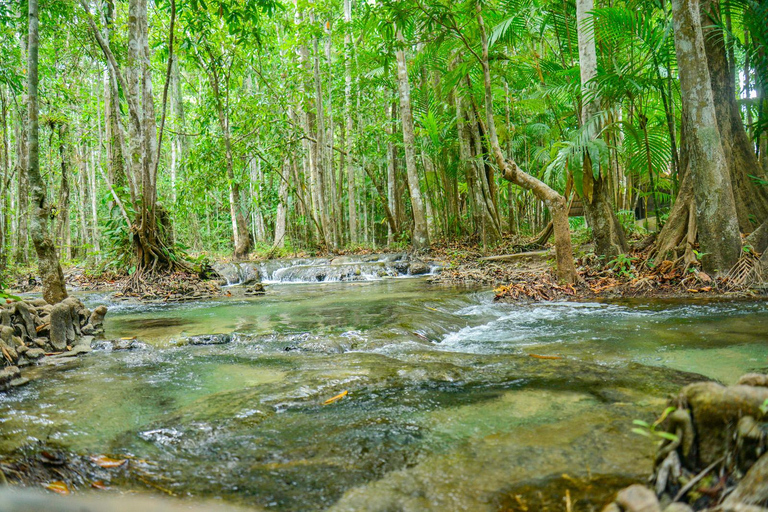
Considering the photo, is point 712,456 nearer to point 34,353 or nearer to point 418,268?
point 34,353

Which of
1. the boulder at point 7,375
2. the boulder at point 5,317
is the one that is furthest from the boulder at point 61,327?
the boulder at point 7,375

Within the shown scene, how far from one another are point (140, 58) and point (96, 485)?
792cm

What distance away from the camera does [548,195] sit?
253 inches

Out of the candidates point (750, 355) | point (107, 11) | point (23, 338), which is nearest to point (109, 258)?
point (107, 11)

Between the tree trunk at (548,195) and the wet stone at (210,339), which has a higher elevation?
the tree trunk at (548,195)

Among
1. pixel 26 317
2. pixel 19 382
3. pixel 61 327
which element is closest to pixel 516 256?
pixel 61 327

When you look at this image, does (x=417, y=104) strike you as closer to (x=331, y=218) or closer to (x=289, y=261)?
(x=331, y=218)

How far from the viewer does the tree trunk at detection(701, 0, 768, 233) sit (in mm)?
6398

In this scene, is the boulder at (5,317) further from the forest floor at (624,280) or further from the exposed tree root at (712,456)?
the forest floor at (624,280)

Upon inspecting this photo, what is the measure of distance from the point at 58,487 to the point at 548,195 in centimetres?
601

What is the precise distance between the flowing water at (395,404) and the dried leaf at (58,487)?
301 mm

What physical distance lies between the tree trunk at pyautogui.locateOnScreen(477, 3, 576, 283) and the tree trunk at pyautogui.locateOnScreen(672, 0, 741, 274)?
1541 millimetres

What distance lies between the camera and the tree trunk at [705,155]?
561 cm

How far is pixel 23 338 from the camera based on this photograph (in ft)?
13.3
